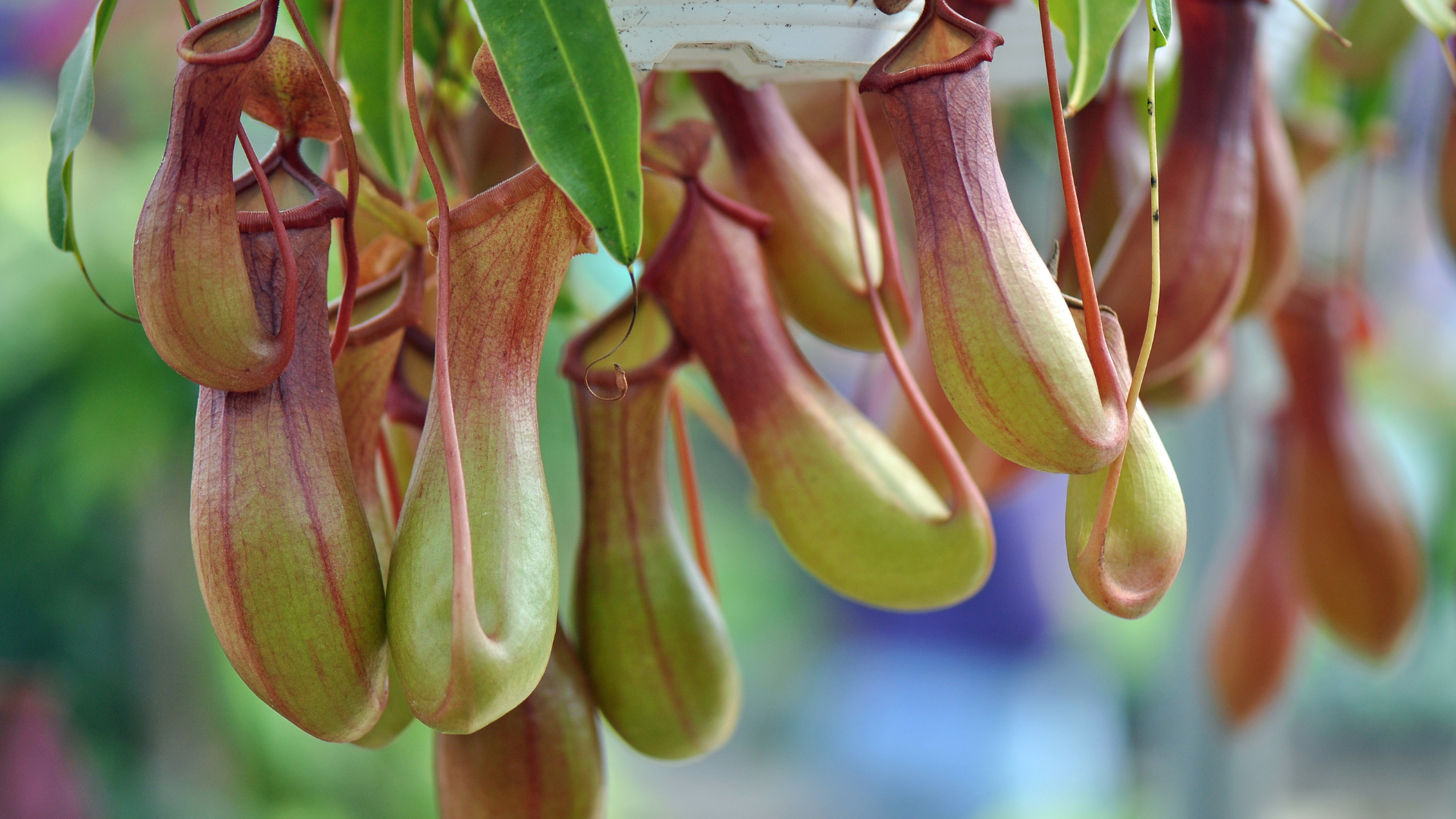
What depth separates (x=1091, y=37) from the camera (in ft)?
0.84

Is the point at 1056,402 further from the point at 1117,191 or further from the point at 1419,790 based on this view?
the point at 1419,790

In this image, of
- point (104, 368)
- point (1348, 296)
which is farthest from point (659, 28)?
point (104, 368)

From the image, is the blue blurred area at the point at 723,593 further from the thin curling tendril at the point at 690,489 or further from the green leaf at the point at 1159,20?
the green leaf at the point at 1159,20

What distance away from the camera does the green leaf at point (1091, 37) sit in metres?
0.25

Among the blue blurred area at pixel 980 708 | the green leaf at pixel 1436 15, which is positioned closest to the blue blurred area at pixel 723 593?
the blue blurred area at pixel 980 708

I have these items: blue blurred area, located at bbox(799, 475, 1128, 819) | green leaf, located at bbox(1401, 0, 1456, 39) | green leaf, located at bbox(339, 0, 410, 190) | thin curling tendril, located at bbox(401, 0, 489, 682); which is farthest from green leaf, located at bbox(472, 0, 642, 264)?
blue blurred area, located at bbox(799, 475, 1128, 819)

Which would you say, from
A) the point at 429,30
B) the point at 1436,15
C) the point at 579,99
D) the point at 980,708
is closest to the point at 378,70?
→ the point at 429,30

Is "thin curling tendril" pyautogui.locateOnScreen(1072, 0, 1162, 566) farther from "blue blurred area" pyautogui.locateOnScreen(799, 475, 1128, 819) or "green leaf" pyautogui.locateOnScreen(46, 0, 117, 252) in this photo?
"blue blurred area" pyautogui.locateOnScreen(799, 475, 1128, 819)

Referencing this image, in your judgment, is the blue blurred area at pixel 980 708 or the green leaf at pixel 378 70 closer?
the green leaf at pixel 378 70

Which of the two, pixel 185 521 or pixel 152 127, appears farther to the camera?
pixel 152 127

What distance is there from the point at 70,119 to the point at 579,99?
15 centimetres

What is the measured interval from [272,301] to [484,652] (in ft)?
0.33

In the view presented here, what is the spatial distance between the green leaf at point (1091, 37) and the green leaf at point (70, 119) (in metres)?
0.24

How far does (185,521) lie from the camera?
1.11 meters
